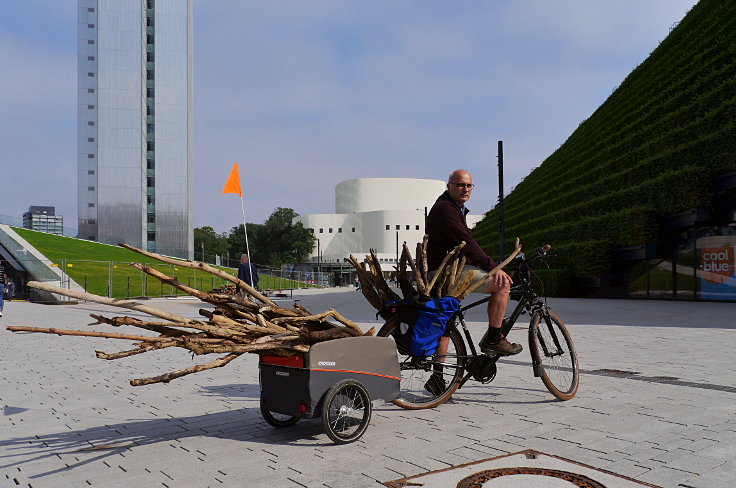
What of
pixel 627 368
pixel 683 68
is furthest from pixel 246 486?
pixel 683 68

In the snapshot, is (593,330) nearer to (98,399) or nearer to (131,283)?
(98,399)

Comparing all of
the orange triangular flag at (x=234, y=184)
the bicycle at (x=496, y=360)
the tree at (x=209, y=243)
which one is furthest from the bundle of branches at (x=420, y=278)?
the tree at (x=209, y=243)

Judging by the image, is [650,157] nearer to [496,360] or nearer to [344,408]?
[496,360]

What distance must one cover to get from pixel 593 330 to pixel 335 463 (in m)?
10.1

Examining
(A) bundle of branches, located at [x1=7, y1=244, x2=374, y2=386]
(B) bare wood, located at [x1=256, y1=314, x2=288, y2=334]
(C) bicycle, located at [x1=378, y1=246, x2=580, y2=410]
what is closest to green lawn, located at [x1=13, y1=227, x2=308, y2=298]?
(C) bicycle, located at [x1=378, y1=246, x2=580, y2=410]

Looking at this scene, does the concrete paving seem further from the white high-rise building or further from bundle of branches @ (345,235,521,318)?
the white high-rise building

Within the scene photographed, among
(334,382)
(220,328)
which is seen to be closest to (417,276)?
(334,382)

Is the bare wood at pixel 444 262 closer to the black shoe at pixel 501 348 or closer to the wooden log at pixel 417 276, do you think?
Answer: the wooden log at pixel 417 276

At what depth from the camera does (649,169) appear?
23781mm

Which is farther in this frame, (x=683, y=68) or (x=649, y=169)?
(x=683, y=68)

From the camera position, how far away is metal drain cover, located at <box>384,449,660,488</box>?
124 inches

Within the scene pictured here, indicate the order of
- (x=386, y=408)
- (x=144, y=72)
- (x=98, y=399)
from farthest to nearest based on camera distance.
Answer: (x=144, y=72) → (x=98, y=399) → (x=386, y=408)

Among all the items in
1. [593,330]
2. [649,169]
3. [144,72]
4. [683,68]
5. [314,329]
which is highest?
[144,72]

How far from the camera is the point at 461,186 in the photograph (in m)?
5.28
